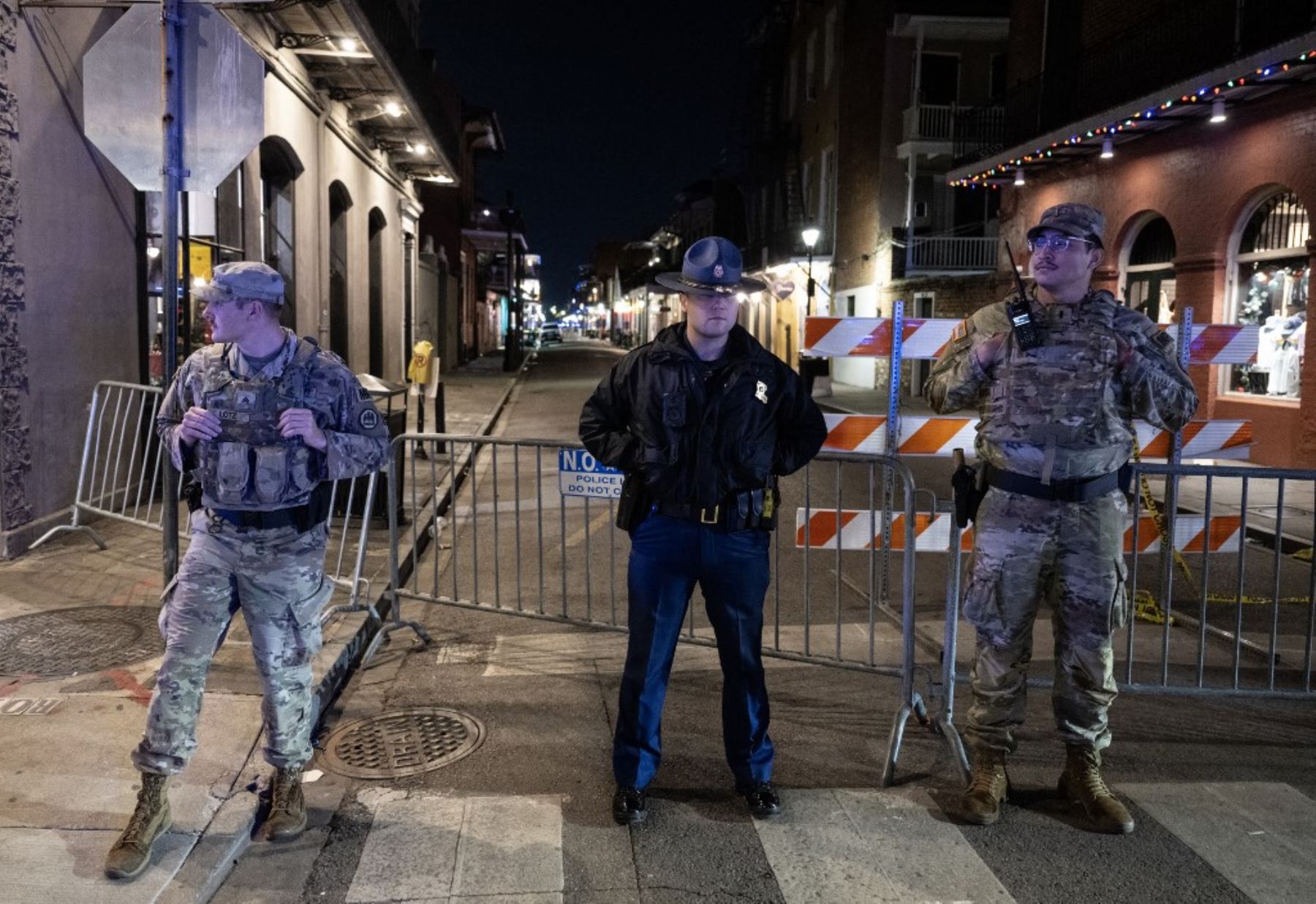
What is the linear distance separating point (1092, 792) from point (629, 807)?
170 centimetres

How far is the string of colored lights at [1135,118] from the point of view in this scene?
39.8 feet

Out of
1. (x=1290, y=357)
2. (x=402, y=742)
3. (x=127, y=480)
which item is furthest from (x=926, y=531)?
(x=1290, y=357)

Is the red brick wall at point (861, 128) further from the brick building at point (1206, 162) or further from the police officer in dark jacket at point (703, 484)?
the police officer in dark jacket at point (703, 484)

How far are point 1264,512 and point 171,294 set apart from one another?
10141 millimetres

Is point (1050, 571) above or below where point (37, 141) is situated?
below

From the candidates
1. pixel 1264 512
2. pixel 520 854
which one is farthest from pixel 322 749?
pixel 1264 512

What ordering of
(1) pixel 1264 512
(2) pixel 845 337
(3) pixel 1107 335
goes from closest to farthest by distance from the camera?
(3) pixel 1107 335 < (2) pixel 845 337 < (1) pixel 1264 512

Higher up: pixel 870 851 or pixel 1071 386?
pixel 1071 386

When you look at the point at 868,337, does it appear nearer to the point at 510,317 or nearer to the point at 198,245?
the point at 198,245

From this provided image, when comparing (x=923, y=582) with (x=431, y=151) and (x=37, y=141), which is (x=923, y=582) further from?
(x=431, y=151)

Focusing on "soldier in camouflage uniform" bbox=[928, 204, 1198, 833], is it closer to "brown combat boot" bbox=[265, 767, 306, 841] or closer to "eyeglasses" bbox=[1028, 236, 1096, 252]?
→ "eyeglasses" bbox=[1028, 236, 1096, 252]

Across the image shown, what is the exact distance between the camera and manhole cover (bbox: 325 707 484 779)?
171 inches

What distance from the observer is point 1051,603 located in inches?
159

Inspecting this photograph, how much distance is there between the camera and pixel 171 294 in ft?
15.7
